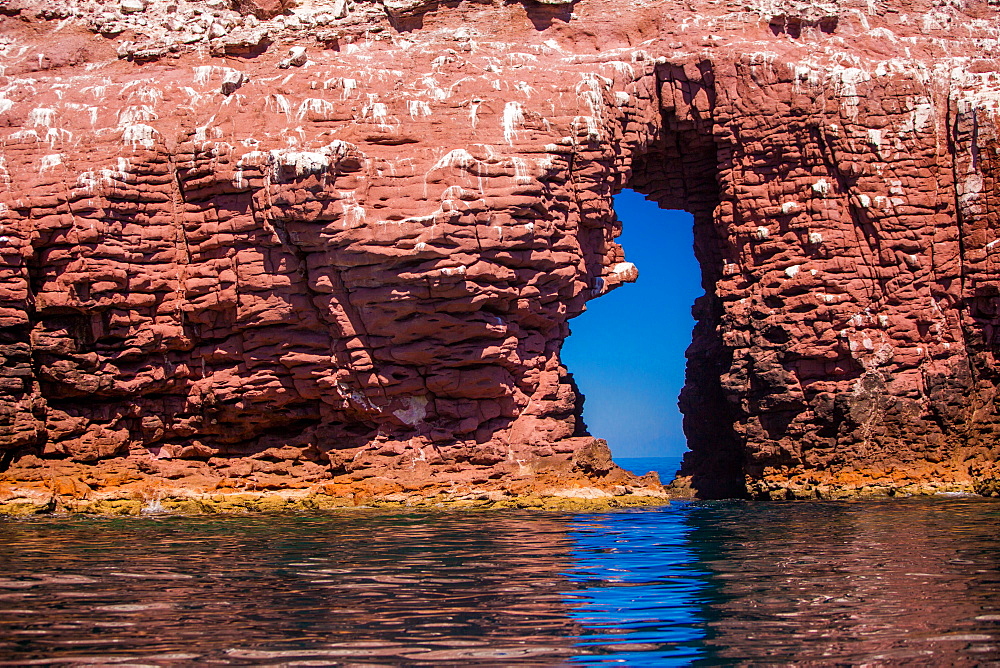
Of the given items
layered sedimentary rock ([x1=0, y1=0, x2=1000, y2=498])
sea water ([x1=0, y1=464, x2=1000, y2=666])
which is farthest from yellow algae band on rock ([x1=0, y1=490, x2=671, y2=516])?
sea water ([x1=0, y1=464, x2=1000, y2=666])

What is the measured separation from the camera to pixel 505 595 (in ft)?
34.8

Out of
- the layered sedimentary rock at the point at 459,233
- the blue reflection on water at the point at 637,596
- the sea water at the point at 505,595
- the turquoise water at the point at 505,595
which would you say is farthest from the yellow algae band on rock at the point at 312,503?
the blue reflection on water at the point at 637,596

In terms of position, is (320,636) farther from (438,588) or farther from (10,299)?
(10,299)

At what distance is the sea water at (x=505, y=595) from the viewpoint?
799 centimetres

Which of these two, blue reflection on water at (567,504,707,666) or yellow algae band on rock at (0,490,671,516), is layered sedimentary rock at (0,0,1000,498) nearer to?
yellow algae band on rock at (0,490,671,516)

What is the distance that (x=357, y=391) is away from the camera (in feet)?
80.9

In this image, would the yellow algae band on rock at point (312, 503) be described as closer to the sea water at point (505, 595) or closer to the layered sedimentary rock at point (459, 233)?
the layered sedimentary rock at point (459, 233)


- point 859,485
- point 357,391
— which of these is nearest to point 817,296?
point 859,485

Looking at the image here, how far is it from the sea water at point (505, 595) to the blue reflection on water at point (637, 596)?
34 millimetres

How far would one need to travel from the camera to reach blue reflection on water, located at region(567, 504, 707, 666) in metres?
A: 8.17

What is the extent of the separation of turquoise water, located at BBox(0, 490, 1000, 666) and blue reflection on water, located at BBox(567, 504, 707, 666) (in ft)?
0.11

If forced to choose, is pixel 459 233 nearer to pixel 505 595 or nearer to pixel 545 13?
pixel 545 13

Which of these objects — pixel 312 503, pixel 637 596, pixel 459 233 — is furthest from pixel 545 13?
pixel 637 596

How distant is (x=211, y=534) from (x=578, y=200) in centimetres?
1346
